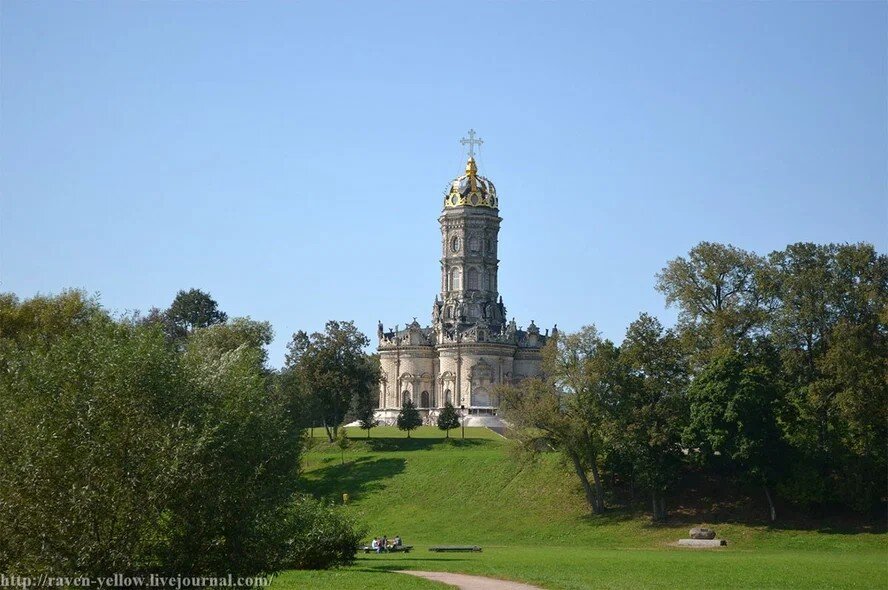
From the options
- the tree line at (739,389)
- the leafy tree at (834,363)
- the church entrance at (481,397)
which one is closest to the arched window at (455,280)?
the church entrance at (481,397)

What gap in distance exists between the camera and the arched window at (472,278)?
337 ft

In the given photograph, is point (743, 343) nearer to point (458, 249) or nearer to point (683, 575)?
point (683, 575)

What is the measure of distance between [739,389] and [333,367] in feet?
105

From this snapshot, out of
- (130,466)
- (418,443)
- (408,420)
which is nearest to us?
(130,466)

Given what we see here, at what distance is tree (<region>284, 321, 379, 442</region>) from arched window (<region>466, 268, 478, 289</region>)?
24.8 m

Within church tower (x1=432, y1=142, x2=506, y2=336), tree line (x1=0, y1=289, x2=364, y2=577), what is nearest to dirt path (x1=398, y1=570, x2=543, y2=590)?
tree line (x1=0, y1=289, x2=364, y2=577)

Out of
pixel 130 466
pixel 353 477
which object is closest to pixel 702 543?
pixel 353 477

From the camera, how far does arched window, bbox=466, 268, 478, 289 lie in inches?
4040

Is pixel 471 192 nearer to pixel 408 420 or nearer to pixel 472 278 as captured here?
pixel 472 278

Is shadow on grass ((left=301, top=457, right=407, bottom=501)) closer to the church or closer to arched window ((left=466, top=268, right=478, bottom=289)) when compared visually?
the church

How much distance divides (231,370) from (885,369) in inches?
1241

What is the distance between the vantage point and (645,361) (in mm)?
56438

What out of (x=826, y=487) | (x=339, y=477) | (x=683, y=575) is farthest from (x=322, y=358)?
(x=683, y=575)

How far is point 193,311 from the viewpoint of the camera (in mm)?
98688
